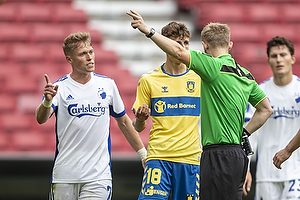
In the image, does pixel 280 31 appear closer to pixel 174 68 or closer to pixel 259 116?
pixel 174 68

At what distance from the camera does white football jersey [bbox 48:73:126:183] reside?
6.29 metres

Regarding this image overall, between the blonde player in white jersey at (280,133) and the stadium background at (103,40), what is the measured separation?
12.4ft

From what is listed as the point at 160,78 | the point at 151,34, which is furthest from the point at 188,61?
the point at 160,78

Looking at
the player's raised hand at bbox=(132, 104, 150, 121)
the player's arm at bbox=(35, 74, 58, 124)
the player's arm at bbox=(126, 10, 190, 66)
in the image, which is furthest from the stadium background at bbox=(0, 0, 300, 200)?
the player's arm at bbox=(126, 10, 190, 66)

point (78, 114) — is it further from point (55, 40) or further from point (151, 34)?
point (55, 40)

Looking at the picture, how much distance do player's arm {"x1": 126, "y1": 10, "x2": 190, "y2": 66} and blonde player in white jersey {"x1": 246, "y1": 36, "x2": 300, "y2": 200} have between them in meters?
2.67

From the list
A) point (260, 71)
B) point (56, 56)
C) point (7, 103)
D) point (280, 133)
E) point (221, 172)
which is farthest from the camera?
point (56, 56)

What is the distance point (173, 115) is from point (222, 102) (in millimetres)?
932

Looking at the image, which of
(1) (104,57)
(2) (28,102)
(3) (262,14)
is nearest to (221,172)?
(2) (28,102)

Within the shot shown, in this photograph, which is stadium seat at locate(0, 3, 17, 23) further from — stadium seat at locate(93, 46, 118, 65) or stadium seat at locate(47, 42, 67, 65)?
stadium seat at locate(93, 46, 118, 65)

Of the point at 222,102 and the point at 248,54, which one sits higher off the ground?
the point at 248,54

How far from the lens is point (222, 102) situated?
5.60m

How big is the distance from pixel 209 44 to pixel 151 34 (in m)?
0.88

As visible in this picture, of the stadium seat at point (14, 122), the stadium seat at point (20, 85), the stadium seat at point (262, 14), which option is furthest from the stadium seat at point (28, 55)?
the stadium seat at point (262, 14)
